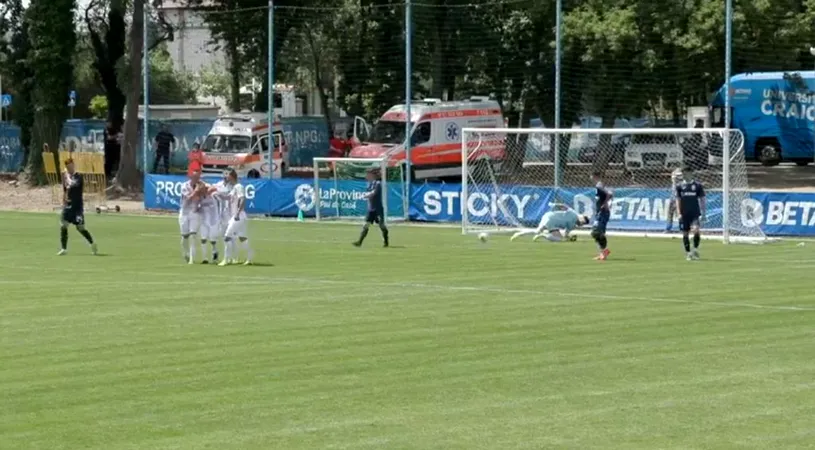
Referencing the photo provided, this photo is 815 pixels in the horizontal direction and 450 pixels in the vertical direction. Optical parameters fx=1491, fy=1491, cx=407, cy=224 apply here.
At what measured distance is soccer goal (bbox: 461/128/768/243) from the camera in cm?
3738

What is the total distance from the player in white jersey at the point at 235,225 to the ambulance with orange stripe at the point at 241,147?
24664 millimetres

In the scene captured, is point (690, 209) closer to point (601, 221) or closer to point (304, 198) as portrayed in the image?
point (601, 221)

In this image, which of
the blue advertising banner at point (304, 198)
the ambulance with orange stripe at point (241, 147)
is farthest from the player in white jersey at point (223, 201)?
the ambulance with orange stripe at point (241, 147)

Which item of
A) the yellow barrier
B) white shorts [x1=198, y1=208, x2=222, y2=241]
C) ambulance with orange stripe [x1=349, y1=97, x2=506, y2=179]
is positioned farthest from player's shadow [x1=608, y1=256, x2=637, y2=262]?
the yellow barrier

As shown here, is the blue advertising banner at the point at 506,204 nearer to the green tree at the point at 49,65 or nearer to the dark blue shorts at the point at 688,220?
the dark blue shorts at the point at 688,220

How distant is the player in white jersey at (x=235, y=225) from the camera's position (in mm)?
28644

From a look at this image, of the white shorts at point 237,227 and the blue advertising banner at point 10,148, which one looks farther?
the blue advertising banner at point 10,148

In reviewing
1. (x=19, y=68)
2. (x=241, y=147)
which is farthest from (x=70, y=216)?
(x=19, y=68)

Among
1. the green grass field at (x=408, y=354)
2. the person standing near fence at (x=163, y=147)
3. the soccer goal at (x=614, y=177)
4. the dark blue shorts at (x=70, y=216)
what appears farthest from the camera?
the person standing near fence at (x=163, y=147)

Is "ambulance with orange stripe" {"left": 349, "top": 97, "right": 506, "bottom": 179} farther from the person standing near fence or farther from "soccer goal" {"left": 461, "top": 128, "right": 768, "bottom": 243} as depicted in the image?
the person standing near fence

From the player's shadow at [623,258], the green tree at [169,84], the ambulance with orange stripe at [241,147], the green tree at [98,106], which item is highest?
the green tree at [169,84]

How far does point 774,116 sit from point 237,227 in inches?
1483

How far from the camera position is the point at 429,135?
5312 centimetres

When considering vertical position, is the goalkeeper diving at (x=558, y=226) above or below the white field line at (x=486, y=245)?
above
